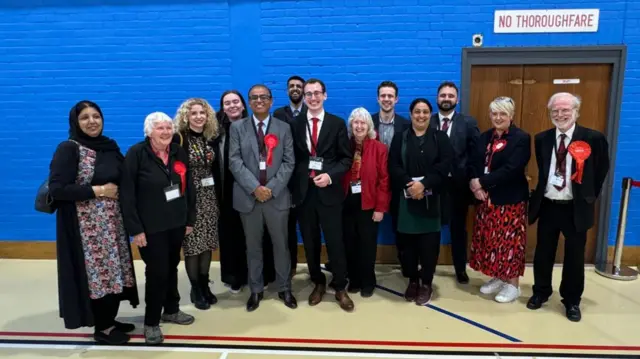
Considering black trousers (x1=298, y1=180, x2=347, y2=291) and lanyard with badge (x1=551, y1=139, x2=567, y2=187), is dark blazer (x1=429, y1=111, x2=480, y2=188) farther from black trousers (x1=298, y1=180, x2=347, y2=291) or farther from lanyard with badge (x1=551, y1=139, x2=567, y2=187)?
black trousers (x1=298, y1=180, x2=347, y2=291)

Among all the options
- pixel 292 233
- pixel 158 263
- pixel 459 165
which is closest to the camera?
pixel 158 263

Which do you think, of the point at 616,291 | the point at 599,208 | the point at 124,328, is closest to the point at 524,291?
the point at 616,291

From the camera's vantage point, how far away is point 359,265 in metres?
3.69

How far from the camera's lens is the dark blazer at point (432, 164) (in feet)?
10.8

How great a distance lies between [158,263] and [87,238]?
0.47 metres

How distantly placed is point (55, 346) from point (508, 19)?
15.6 feet

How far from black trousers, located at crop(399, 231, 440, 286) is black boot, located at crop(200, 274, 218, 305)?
5.60 ft

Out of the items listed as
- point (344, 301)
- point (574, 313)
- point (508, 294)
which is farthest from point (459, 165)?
point (344, 301)

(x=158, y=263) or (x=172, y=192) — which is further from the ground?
(x=172, y=192)

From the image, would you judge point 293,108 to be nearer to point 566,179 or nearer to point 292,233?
point 292,233

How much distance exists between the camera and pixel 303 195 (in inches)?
129

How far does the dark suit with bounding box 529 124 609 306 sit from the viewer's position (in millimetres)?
3061

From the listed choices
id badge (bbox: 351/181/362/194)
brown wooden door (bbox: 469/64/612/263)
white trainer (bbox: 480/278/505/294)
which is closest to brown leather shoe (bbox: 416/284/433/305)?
white trainer (bbox: 480/278/505/294)

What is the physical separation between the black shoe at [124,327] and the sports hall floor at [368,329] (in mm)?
49
